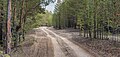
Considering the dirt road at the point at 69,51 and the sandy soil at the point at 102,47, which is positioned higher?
the sandy soil at the point at 102,47

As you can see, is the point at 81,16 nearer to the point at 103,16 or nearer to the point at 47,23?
the point at 103,16

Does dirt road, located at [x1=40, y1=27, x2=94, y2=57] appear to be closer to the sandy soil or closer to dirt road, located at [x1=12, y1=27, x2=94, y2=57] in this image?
dirt road, located at [x1=12, y1=27, x2=94, y2=57]

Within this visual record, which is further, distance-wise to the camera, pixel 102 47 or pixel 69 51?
pixel 102 47

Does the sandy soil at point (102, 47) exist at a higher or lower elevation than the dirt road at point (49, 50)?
higher

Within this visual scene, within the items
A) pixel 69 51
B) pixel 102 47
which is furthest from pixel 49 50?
pixel 102 47

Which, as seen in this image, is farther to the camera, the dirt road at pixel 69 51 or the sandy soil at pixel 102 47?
the sandy soil at pixel 102 47

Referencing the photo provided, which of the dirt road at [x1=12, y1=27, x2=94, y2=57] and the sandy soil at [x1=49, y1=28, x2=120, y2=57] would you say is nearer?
the dirt road at [x1=12, y1=27, x2=94, y2=57]

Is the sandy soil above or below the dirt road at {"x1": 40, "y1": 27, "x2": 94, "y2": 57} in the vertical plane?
above

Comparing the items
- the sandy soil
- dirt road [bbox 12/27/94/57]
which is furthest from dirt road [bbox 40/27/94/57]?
the sandy soil

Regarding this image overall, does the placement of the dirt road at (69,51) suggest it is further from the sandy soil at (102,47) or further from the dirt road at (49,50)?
the sandy soil at (102,47)

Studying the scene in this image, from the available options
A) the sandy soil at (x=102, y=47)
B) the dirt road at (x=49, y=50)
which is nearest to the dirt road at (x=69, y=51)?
the dirt road at (x=49, y=50)

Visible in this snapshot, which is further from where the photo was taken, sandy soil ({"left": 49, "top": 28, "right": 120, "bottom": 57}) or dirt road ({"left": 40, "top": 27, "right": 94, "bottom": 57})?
sandy soil ({"left": 49, "top": 28, "right": 120, "bottom": 57})

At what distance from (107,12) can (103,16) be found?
1901 mm

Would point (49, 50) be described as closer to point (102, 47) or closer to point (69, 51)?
point (69, 51)
